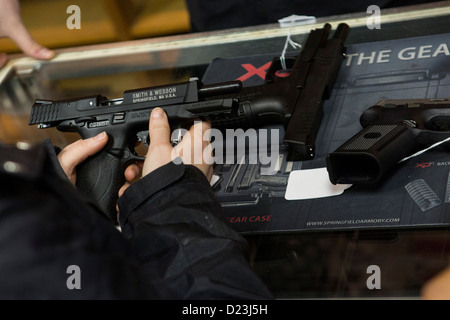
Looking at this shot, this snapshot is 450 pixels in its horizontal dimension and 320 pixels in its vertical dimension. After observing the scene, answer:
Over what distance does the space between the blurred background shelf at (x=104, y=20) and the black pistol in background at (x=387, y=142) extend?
1.69 metres

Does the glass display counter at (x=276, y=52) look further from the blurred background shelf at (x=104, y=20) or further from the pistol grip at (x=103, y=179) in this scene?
the blurred background shelf at (x=104, y=20)

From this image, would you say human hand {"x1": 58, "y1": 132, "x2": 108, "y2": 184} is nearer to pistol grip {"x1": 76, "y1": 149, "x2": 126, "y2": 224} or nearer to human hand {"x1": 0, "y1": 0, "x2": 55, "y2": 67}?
pistol grip {"x1": 76, "y1": 149, "x2": 126, "y2": 224}

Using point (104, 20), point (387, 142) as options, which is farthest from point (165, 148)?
point (104, 20)

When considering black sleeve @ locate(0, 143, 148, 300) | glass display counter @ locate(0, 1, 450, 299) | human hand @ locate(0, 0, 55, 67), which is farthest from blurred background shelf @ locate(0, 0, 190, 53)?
black sleeve @ locate(0, 143, 148, 300)

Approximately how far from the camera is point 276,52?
4.72ft

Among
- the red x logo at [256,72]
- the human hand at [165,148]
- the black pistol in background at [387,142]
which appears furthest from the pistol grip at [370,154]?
the red x logo at [256,72]

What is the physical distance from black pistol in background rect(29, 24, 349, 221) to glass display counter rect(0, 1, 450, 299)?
0.31ft

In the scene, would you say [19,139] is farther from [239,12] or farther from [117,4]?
[117,4]

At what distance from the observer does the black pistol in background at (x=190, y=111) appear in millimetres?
1112

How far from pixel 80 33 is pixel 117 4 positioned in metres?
0.23

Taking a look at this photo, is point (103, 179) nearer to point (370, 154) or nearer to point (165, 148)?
point (165, 148)

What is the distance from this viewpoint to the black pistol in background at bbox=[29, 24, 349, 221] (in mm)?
1112

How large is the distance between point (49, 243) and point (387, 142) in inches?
26.4
